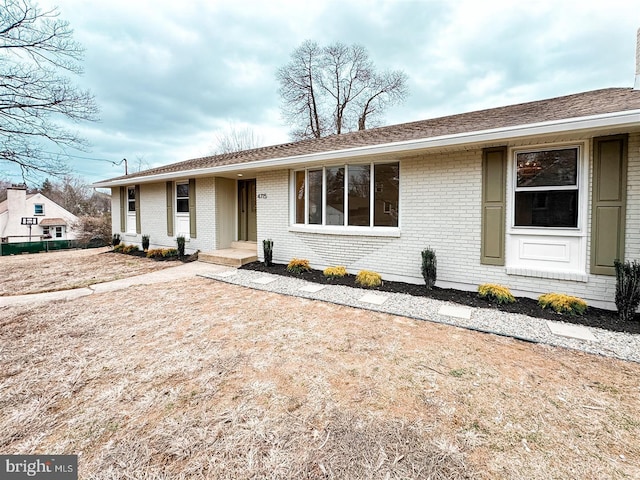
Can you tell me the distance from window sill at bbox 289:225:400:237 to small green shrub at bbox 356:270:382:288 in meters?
0.93

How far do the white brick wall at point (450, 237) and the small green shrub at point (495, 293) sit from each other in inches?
12.1

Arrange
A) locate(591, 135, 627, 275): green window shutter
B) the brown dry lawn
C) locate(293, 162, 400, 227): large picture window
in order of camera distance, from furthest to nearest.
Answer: locate(293, 162, 400, 227): large picture window → locate(591, 135, 627, 275): green window shutter → the brown dry lawn

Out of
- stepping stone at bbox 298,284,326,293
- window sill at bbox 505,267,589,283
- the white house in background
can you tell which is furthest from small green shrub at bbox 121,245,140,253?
the white house in background

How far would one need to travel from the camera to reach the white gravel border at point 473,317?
11.3 feet

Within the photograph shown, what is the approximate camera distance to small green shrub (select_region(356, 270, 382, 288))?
236 inches

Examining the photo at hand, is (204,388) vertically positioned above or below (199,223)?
below

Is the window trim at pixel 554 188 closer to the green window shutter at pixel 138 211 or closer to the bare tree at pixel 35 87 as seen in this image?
the bare tree at pixel 35 87

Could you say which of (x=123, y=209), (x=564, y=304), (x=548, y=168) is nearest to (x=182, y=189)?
(x=123, y=209)

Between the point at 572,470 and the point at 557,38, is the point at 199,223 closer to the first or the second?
the point at 572,470

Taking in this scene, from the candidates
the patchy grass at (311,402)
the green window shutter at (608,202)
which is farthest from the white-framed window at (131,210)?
the green window shutter at (608,202)

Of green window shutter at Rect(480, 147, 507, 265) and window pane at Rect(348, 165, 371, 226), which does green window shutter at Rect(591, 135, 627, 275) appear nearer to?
green window shutter at Rect(480, 147, 507, 265)

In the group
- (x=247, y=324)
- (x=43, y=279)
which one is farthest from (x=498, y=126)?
(x=43, y=279)

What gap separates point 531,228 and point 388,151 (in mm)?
2901

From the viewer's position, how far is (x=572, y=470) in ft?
5.72
